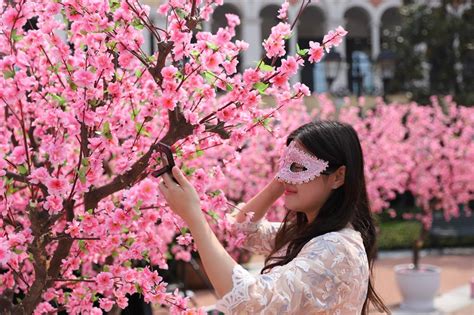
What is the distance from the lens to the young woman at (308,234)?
6.68ft

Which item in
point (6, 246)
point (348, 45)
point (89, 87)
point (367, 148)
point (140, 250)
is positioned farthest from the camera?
point (348, 45)

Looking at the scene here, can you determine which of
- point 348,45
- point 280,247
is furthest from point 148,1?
point 348,45

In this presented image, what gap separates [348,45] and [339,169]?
2804cm

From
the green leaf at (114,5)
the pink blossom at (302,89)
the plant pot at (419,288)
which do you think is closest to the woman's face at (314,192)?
the pink blossom at (302,89)

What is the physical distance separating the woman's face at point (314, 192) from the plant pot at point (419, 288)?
7466 millimetres

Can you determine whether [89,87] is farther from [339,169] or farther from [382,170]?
[382,170]

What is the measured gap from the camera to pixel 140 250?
9.66ft

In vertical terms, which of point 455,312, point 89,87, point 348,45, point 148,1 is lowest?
point 455,312

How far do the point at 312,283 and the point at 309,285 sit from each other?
14 mm

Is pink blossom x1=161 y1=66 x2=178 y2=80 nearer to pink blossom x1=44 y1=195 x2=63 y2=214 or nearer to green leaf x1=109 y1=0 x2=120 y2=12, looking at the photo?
green leaf x1=109 y1=0 x2=120 y2=12

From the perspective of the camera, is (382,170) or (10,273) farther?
(382,170)

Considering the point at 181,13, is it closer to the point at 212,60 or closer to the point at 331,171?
the point at 212,60

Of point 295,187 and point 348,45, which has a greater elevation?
point 348,45

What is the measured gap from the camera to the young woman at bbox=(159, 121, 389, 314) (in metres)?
2.04
